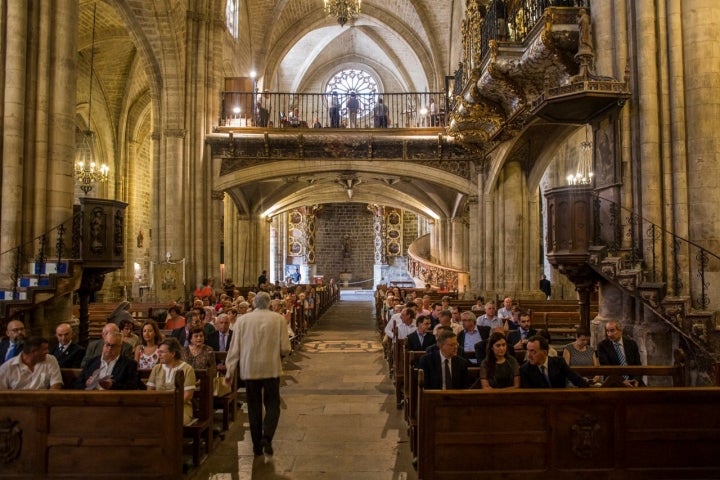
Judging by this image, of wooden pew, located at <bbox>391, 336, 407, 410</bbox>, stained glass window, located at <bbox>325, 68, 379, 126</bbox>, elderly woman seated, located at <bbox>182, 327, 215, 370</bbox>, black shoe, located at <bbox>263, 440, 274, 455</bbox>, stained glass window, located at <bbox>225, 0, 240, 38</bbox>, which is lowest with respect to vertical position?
black shoe, located at <bbox>263, 440, 274, 455</bbox>

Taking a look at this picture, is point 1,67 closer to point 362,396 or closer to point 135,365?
point 135,365

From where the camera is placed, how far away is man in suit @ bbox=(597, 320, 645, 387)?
6.55m

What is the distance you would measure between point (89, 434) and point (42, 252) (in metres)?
5.82

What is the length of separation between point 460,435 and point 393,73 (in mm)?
31636

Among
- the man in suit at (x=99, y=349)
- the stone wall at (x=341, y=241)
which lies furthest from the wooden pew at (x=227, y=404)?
the stone wall at (x=341, y=241)

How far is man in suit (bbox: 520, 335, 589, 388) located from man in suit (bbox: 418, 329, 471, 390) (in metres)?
0.58

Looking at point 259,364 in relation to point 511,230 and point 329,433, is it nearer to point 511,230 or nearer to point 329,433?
point 329,433

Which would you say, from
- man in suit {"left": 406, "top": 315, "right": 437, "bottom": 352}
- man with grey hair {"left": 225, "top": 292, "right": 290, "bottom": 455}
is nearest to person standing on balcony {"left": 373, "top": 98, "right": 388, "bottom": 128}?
man in suit {"left": 406, "top": 315, "right": 437, "bottom": 352}

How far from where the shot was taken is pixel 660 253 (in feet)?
25.9

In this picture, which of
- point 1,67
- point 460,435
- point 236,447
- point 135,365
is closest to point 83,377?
point 135,365

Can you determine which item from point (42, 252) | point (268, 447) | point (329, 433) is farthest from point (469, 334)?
point (42, 252)

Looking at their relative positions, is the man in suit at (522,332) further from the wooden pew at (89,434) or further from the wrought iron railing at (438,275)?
the wrought iron railing at (438,275)

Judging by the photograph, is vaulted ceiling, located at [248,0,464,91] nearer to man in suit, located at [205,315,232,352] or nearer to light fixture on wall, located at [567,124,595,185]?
light fixture on wall, located at [567,124,595,185]

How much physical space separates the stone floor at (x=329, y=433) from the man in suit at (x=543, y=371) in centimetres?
128
